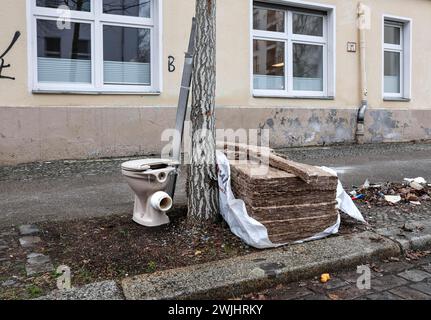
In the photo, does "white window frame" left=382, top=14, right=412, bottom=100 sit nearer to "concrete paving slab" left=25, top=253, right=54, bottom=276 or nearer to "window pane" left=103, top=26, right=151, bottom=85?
"window pane" left=103, top=26, right=151, bottom=85

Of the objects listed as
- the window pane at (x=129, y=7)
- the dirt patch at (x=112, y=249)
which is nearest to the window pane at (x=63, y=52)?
the window pane at (x=129, y=7)

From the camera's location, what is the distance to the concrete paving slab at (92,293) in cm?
261

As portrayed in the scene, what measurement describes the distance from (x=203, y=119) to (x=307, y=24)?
773 centimetres

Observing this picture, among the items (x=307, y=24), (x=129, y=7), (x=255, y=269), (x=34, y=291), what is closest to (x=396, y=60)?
(x=307, y=24)

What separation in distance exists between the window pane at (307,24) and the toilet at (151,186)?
7641 millimetres

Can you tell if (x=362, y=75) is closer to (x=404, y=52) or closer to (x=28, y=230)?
(x=404, y=52)

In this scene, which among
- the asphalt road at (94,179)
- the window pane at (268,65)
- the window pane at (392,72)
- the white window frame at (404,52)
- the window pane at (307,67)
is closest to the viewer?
the asphalt road at (94,179)

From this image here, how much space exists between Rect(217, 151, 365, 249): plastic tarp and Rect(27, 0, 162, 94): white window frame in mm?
4582

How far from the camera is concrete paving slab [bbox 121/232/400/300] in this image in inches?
107

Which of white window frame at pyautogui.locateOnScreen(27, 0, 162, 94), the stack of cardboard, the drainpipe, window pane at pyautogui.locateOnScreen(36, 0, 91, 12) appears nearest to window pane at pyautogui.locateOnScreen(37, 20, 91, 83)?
white window frame at pyautogui.locateOnScreen(27, 0, 162, 94)

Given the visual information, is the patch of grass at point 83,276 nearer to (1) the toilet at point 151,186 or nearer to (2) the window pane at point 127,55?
(1) the toilet at point 151,186

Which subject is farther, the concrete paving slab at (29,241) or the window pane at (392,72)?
the window pane at (392,72)
